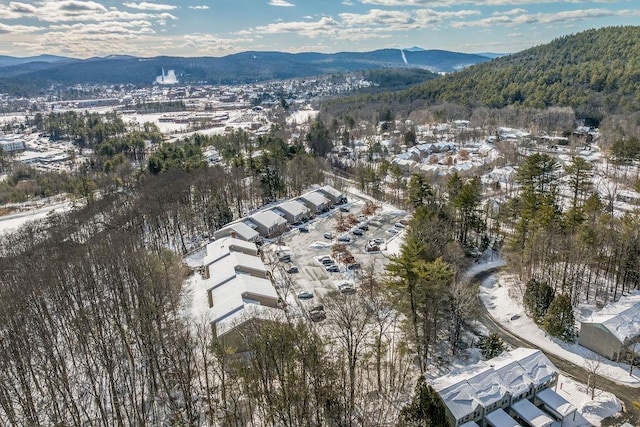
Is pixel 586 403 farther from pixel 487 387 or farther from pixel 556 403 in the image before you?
pixel 487 387

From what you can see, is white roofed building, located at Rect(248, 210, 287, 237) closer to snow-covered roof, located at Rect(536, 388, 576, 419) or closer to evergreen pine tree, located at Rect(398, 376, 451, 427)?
evergreen pine tree, located at Rect(398, 376, 451, 427)

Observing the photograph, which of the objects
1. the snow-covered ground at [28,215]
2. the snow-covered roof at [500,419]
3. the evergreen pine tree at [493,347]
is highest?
the evergreen pine tree at [493,347]

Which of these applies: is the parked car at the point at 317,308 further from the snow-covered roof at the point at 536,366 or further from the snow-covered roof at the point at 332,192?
the snow-covered roof at the point at 332,192

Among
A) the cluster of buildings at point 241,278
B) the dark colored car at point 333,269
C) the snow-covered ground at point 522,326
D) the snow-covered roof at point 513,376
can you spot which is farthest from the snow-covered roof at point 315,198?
the snow-covered roof at point 513,376

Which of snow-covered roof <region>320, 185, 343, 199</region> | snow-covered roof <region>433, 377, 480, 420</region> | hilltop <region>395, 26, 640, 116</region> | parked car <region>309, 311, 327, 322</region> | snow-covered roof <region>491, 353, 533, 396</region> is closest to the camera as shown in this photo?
snow-covered roof <region>433, 377, 480, 420</region>

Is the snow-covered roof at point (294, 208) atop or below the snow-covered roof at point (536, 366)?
atop

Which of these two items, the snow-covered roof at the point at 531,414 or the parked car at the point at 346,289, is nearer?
the snow-covered roof at the point at 531,414

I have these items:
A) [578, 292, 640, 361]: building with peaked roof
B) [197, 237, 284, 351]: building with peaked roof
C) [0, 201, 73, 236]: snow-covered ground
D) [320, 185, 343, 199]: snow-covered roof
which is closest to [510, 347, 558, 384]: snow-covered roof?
[578, 292, 640, 361]: building with peaked roof

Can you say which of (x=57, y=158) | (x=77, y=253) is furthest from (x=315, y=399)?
(x=57, y=158)
